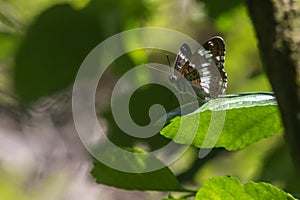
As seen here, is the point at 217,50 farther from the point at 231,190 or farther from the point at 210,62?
the point at 231,190

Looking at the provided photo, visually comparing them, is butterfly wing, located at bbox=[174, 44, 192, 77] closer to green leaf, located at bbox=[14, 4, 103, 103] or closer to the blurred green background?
the blurred green background

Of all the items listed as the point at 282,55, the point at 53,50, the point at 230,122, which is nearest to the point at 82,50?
the point at 53,50

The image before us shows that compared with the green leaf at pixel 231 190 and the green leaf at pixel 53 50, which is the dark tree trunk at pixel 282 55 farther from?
the green leaf at pixel 53 50

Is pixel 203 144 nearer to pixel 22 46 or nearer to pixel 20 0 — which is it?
pixel 22 46

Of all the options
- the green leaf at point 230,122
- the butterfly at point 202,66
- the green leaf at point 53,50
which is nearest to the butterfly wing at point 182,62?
the butterfly at point 202,66

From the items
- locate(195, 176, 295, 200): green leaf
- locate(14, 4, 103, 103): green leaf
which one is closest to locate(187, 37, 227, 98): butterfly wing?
locate(195, 176, 295, 200): green leaf

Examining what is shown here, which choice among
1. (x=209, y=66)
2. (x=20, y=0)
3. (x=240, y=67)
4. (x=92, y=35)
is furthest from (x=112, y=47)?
(x=240, y=67)
